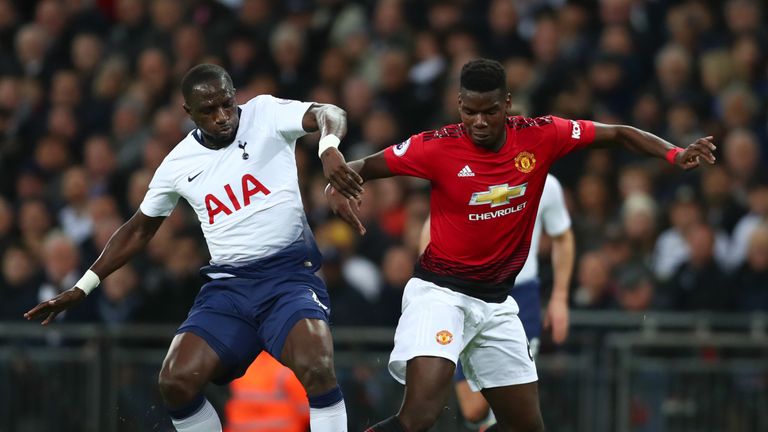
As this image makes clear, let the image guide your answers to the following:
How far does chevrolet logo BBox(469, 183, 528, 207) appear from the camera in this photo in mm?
7922

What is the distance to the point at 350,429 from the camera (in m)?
12.1

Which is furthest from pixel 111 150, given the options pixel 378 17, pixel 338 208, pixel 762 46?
pixel 338 208

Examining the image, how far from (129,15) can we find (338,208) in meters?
10.7

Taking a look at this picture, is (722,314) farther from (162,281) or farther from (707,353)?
(162,281)

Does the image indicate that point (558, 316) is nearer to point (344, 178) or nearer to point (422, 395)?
point (422, 395)

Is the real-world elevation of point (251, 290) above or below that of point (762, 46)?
below

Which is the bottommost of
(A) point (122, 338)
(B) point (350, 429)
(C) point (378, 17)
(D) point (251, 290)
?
(B) point (350, 429)

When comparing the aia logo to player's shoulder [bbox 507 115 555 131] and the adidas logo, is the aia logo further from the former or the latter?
player's shoulder [bbox 507 115 555 131]

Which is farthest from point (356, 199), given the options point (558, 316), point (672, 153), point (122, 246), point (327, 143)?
point (558, 316)

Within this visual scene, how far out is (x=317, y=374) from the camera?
7.81m

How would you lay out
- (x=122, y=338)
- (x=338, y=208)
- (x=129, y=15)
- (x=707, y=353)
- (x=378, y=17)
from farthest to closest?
(x=129, y=15)
(x=378, y=17)
(x=122, y=338)
(x=707, y=353)
(x=338, y=208)

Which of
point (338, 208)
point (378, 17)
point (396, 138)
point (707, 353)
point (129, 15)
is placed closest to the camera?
point (338, 208)

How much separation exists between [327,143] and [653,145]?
1.85 metres

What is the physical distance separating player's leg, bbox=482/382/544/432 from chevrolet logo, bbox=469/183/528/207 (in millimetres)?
1051
